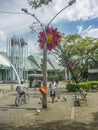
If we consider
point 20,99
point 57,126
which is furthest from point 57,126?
point 20,99

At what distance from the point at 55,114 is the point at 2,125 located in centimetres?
409

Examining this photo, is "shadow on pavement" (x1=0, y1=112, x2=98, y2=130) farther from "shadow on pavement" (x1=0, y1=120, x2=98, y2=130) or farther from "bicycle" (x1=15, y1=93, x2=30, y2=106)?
"bicycle" (x1=15, y1=93, x2=30, y2=106)

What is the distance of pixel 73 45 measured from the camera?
39562 mm

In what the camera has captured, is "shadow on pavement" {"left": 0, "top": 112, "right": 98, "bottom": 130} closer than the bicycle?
Yes

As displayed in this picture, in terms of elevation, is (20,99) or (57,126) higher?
(20,99)

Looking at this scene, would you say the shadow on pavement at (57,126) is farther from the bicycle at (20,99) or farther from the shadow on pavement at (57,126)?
the bicycle at (20,99)

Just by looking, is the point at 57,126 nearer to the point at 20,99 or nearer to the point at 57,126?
the point at 57,126

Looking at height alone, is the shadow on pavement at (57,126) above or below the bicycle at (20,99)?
below

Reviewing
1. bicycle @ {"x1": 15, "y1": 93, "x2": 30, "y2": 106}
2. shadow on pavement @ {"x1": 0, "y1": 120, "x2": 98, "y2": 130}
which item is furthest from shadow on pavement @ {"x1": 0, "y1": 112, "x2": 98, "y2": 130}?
bicycle @ {"x1": 15, "y1": 93, "x2": 30, "y2": 106}

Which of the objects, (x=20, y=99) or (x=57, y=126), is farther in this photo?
(x=20, y=99)

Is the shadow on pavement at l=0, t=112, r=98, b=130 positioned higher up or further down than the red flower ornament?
further down

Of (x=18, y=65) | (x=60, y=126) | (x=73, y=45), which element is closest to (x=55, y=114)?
(x=60, y=126)

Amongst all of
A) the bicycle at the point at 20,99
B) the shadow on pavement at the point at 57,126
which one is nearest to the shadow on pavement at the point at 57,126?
the shadow on pavement at the point at 57,126

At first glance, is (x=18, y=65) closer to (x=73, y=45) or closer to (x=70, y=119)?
(x=73, y=45)
